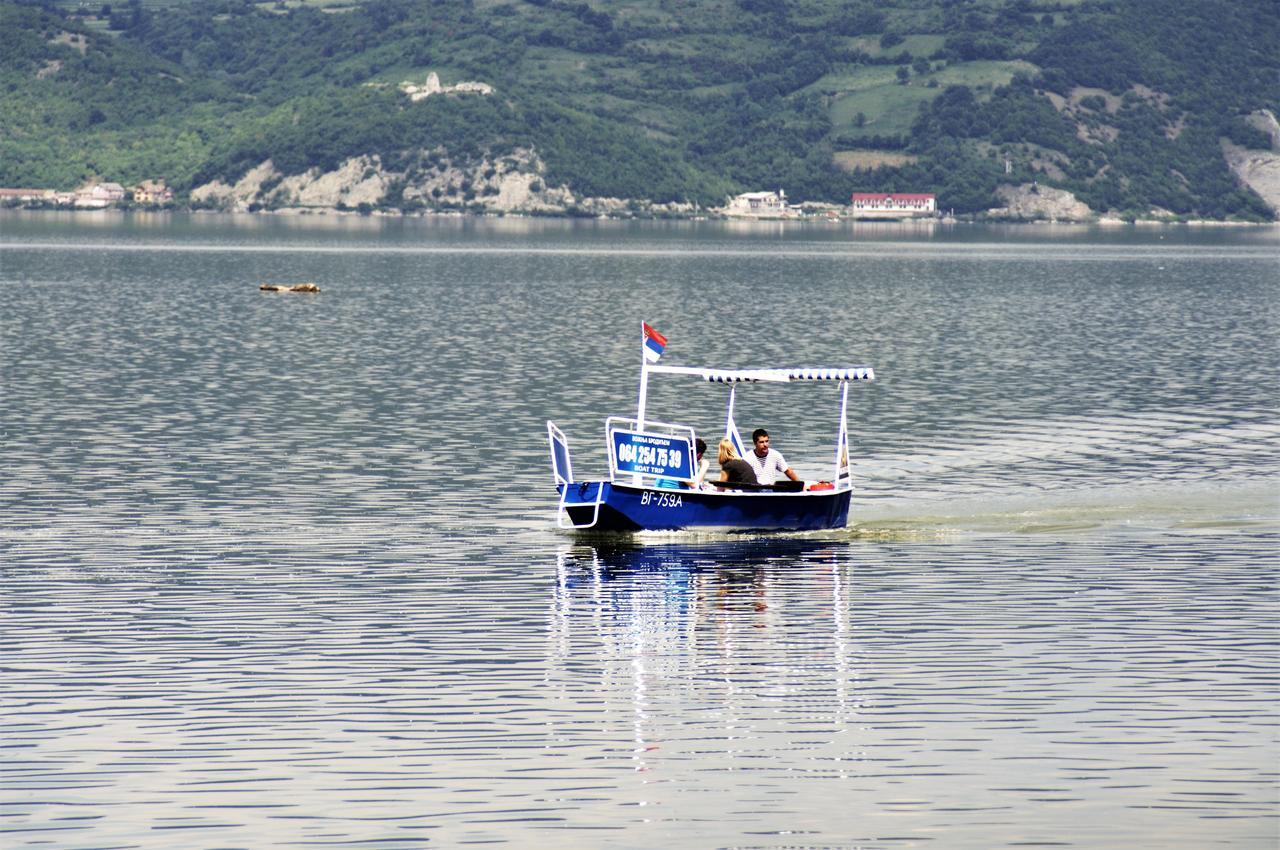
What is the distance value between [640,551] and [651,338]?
5566mm

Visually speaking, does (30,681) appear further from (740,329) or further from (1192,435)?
(740,329)

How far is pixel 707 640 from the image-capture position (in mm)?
37469

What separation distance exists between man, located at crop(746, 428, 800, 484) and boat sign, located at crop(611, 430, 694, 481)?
6.17 ft

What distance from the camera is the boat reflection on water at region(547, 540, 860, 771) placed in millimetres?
31469

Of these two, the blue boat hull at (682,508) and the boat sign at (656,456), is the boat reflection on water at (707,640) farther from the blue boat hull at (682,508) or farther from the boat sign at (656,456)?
the boat sign at (656,456)

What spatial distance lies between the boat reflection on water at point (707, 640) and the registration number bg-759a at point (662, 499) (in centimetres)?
101

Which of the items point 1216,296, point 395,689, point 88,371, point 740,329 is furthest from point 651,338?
point 1216,296

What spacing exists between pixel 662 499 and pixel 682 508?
1.98ft

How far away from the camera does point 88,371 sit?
9200 cm

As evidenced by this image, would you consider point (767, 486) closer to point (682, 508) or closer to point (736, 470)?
point (736, 470)

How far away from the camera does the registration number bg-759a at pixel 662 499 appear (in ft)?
158

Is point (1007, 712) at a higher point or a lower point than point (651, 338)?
lower

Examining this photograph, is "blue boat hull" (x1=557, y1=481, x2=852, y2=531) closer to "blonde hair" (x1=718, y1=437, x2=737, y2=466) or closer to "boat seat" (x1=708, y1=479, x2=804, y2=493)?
"boat seat" (x1=708, y1=479, x2=804, y2=493)

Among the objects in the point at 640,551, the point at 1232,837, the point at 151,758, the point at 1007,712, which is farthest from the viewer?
the point at 640,551
